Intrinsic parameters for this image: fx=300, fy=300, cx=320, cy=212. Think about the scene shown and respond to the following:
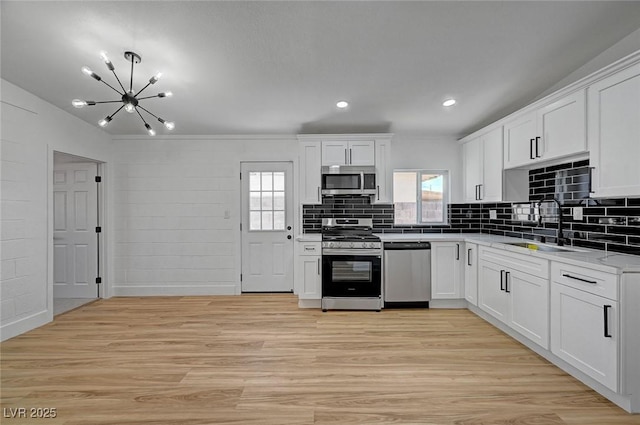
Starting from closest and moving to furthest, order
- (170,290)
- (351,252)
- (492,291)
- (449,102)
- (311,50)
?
(311,50) < (492,291) < (449,102) < (351,252) < (170,290)

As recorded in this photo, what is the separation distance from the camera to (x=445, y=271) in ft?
12.8

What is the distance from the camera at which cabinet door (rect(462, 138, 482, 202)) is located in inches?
156

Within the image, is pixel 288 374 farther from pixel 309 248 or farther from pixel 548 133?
pixel 548 133

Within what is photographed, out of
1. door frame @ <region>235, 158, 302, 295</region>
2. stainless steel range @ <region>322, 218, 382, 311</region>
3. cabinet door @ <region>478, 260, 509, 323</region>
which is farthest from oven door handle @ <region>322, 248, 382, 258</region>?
cabinet door @ <region>478, 260, 509, 323</region>

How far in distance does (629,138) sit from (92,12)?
12.3 ft

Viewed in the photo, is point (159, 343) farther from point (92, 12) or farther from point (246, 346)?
point (92, 12)

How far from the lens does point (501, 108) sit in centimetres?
365

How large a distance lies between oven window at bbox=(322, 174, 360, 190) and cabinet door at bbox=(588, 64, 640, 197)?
244 cm

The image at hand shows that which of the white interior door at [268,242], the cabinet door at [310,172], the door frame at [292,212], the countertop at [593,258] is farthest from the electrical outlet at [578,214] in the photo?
the white interior door at [268,242]

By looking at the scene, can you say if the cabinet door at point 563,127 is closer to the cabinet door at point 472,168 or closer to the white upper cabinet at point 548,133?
the white upper cabinet at point 548,133

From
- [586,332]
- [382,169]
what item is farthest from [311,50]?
[586,332]

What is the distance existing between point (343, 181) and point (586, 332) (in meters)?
2.89

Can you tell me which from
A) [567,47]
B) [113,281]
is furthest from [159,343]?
[567,47]

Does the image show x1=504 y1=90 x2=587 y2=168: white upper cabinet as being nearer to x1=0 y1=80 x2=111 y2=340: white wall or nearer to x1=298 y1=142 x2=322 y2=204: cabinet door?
x1=298 y1=142 x2=322 y2=204: cabinet door
